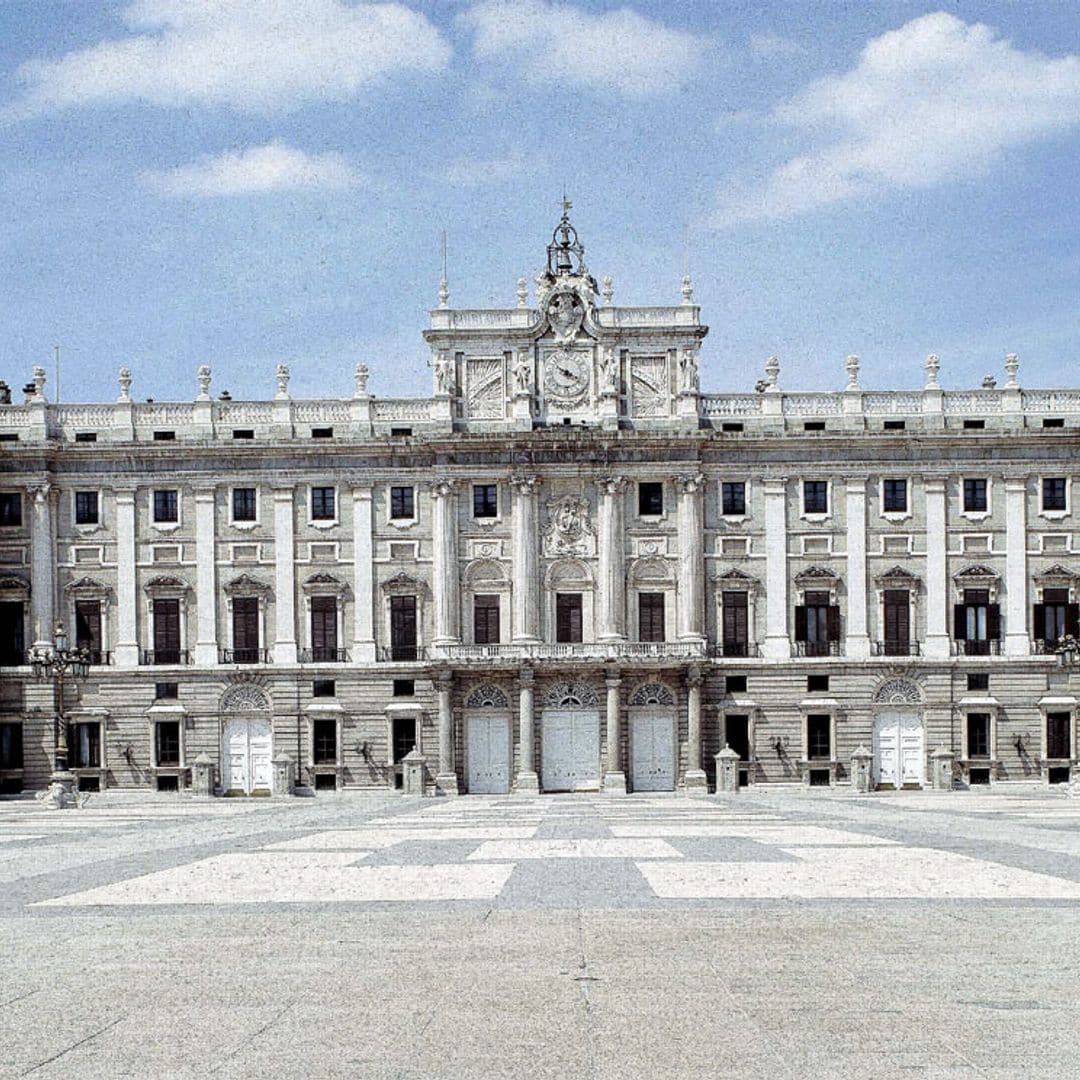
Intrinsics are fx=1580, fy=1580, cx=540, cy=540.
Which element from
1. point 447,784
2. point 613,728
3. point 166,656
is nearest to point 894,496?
point 613,728

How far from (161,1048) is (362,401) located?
179ft

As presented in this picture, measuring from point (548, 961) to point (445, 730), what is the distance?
49163 millimetres

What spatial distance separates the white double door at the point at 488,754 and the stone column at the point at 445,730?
96cm

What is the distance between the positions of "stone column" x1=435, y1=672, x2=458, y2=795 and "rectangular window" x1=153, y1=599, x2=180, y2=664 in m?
10.6

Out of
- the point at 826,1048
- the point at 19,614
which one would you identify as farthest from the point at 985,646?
the point at 826,1048

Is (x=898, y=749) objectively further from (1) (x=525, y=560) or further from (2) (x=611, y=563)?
(1) (x=525, y=560)

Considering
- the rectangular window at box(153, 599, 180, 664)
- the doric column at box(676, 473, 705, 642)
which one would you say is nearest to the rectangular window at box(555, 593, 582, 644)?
the doric column at box(676, 473, 705, 642)

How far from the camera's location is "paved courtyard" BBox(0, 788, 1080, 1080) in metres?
9.38

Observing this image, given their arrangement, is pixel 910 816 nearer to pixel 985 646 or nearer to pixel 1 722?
pixel 985 646

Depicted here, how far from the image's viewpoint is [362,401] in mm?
63094

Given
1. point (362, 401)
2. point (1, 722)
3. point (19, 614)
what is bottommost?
point (1, 722)

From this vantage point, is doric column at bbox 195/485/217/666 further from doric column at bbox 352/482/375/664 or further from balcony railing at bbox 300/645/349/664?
doric column at bbox 352/482/375/664

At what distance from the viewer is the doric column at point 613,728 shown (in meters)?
60.8

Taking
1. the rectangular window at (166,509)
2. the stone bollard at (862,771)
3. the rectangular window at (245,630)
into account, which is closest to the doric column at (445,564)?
the rectangular window at (245,630)
